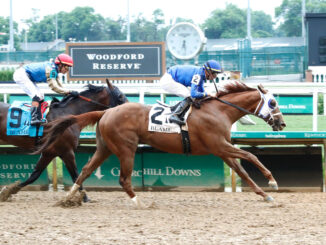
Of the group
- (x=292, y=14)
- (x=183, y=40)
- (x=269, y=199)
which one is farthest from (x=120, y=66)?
(x=292, y=14)

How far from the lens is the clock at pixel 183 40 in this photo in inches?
537

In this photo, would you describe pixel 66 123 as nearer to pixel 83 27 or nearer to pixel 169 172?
pixel 169 172

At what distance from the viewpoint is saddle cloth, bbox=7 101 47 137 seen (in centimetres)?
835

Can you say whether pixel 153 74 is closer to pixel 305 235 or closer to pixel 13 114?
pixel 13 114

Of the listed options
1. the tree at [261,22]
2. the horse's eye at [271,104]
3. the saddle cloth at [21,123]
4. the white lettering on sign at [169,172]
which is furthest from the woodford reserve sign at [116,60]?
the tree at [261,22]

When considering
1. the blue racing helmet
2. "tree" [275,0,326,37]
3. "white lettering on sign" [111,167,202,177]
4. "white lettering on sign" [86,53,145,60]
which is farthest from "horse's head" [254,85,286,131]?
"tree" [275,0,326,37]

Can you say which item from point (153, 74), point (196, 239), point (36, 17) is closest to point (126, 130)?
point (196, 239)

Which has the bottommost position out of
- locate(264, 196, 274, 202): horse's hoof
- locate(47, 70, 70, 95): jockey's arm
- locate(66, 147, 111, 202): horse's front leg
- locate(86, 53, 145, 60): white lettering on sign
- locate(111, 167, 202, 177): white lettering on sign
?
locate(264, 196, 274, 202): horse's hoof

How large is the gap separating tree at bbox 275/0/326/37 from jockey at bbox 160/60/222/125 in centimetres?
6948

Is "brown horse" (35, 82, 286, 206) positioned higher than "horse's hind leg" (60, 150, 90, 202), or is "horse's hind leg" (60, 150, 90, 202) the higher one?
"brown horse" (35, 82, 286, 206)

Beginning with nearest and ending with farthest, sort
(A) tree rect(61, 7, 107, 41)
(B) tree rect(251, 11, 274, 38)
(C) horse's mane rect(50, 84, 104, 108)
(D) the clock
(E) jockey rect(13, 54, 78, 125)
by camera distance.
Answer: (E) jockey rect(13, 54, 78, 125)
(C) horse's mane rect(50, 84, 104, 108)
(D) the clock
(A) tree rect(61, 7, 107, 41)
(B) tree rect(251, 11, 274, 38)

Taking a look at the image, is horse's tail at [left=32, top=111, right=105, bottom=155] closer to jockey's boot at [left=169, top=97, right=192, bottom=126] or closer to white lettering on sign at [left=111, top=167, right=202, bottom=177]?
jockey's boot at [left=169, top=97, right=192, bottom=126]

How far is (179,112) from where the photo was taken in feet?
25.7

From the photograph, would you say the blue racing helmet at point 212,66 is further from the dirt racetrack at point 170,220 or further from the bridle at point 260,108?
the dirt racetrack at point 170,220
